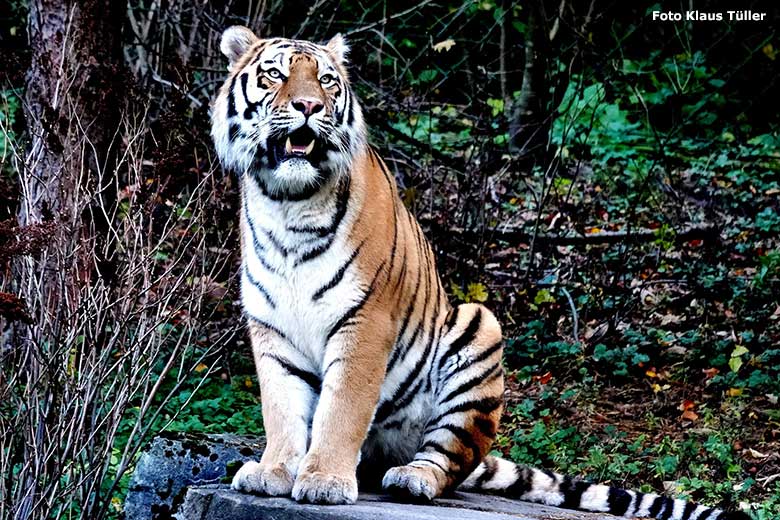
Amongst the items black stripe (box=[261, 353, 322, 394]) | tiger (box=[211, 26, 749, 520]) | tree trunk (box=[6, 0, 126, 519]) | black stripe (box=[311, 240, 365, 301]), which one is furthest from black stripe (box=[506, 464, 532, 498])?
tree trunk (box=[6, 0, 126, 519])

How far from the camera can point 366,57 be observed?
8.01 metres

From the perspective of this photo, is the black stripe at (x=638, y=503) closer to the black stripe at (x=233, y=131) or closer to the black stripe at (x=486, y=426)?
the black stripe at (x=486, y=426)

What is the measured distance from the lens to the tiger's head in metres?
4.04

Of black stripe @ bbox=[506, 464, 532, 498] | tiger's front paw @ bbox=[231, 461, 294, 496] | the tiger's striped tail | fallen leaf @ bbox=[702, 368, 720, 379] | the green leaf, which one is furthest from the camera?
the green leaf

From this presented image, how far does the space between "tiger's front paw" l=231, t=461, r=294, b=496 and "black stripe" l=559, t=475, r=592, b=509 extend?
4.52ft

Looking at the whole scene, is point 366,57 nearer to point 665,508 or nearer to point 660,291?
point 660,291

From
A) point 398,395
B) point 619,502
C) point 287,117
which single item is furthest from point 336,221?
point 619,502

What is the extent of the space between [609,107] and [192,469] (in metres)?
7.86

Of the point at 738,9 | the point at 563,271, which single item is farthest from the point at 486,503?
the point at 738,9

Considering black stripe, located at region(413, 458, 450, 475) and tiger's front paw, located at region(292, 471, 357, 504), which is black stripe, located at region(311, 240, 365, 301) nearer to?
tiger's front paw, located at region(292, 471, 357, 504)

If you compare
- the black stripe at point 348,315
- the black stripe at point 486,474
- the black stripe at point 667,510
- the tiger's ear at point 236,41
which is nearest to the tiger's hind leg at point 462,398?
the black stripe at point 486,474

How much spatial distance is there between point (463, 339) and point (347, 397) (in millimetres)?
860

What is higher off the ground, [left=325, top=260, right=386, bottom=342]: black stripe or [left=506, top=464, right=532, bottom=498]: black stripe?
[left=325, top=260, right=386, bottom=342]: black stripe

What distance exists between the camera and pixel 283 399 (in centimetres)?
408
